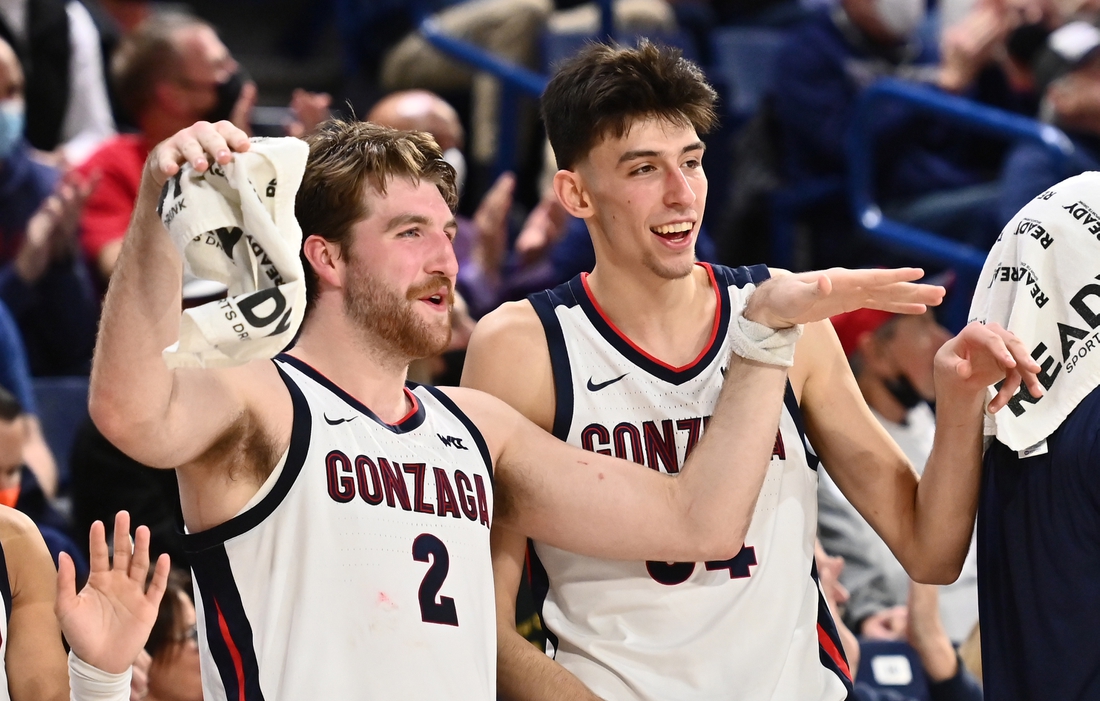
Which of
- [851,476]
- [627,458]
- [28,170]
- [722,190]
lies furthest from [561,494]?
[722,190]

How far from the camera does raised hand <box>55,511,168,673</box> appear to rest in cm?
273

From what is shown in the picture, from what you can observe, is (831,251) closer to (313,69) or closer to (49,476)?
(313,69)

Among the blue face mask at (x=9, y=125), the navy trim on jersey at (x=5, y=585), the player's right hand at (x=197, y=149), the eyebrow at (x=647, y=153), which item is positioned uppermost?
the blue face mask at (x=9, y=125)

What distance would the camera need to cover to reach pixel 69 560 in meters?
2.69

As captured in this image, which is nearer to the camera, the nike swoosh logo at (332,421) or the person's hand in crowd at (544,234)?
the nike swoosh logo at (332,421)

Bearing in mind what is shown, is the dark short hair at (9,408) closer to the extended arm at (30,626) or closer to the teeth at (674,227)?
the extended arm at (30,626)

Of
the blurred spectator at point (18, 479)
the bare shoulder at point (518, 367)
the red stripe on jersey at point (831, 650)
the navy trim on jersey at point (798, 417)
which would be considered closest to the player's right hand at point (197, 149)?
the bare shoulder at point (518, 367)

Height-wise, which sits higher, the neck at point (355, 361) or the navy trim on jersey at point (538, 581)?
the neck at point (355, 361)

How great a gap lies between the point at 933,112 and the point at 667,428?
4055mm

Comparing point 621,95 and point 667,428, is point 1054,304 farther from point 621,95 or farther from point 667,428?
point 621,95

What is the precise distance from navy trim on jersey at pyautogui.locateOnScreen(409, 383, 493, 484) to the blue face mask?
3.22 metres

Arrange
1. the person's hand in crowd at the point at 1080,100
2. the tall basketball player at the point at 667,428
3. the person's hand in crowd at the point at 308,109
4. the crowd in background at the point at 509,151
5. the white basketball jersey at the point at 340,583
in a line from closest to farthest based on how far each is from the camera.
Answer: the white basketball jersey at the point at 340,583 → the tall basketball player at the point at 667,428 → the crowd in background at the point at 509,151 → the person's hand in crowd at the point at 308,109 → the person's hand in crowd at the point at 1080,100

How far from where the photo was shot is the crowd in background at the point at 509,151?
4.86 meters

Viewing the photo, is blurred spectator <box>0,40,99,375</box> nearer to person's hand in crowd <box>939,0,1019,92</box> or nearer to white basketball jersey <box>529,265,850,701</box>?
white basketball jersey <box>529,265,850,701</box>
